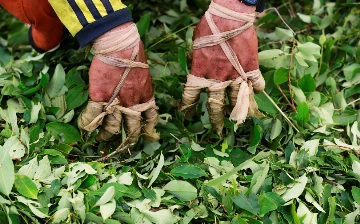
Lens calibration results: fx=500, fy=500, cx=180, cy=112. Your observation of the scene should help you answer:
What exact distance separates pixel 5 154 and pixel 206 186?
41 cm

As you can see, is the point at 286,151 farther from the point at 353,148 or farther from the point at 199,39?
the point at 199,39

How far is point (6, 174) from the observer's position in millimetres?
970

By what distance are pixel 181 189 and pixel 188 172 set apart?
0.14ft

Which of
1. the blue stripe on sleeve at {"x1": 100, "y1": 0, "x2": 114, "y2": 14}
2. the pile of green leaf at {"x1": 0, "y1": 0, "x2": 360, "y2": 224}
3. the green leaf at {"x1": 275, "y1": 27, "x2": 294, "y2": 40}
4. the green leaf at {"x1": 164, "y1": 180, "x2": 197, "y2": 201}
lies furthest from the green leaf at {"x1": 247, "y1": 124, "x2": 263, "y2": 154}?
the blue stripe on sleeve at {"x1": 100, "y1": 0, "x2": 114, "y2": 14}

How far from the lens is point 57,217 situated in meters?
0.93

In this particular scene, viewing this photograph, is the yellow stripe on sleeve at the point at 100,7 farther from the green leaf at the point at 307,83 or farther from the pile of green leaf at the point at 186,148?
the green leaf at the point at 307,83

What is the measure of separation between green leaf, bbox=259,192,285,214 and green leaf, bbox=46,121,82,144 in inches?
17.9

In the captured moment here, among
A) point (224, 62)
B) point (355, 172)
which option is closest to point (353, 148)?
point (355, 172)

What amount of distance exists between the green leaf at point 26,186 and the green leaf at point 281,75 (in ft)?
2.09

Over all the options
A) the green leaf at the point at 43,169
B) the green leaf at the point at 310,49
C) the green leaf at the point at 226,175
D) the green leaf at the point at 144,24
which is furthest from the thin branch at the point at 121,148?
the green leaf at the point at 310,49

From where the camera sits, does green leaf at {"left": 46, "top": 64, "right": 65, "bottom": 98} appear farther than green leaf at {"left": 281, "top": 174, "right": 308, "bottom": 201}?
Yes

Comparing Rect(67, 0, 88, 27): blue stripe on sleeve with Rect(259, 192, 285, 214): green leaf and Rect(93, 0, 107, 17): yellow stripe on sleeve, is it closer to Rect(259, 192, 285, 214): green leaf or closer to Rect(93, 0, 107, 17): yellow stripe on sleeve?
Rect(93, 0, 107, 17): yellow stripe on sleeve

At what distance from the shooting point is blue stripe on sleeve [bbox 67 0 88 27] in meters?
1.00

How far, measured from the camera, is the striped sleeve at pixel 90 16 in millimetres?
998
